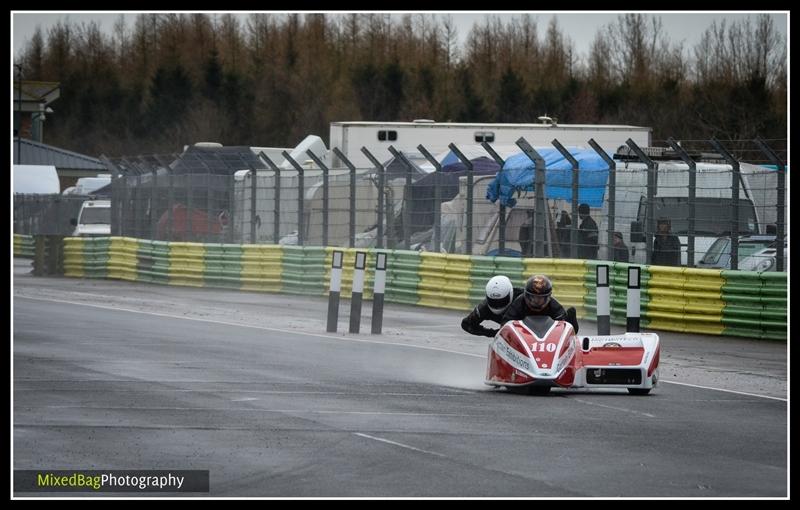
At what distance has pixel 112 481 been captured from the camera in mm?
8312

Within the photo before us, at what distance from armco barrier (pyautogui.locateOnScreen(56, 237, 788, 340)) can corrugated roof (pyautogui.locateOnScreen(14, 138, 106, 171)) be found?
1392 inches

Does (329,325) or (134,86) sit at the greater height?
(134,86)

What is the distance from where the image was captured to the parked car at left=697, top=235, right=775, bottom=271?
20.6 m

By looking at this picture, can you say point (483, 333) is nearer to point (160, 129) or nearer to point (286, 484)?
point (286, 484)

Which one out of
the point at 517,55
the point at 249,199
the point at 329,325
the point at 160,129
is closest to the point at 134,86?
the point at 160,129

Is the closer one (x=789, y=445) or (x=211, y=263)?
(x=789, y=445)

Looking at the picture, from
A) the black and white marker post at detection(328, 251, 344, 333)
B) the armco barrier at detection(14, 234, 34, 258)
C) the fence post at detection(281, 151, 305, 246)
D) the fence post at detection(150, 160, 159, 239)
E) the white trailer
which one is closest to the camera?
the black and white marker post at detection(328, 251, 344, 333)

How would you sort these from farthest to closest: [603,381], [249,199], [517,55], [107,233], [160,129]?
[160,129] < [517,55] < [107,233] < [249,199] < [603,381]

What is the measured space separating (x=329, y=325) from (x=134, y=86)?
56.8 meters

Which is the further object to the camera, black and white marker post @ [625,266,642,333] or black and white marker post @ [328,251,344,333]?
black and white marker post @ [328,251,344,333]

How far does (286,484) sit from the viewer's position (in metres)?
8.49

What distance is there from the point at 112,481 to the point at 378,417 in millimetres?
3368

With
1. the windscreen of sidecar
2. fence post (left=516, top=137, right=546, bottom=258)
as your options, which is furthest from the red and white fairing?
fence post (left=516, top=137, right=546, bottom=258)

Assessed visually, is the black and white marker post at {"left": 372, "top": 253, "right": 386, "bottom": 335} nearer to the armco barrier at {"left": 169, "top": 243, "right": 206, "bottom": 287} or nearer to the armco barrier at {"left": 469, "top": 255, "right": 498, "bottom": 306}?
the armco barrier at {"left": 469, "top": 255, "right": 498, "bottom": 306}
